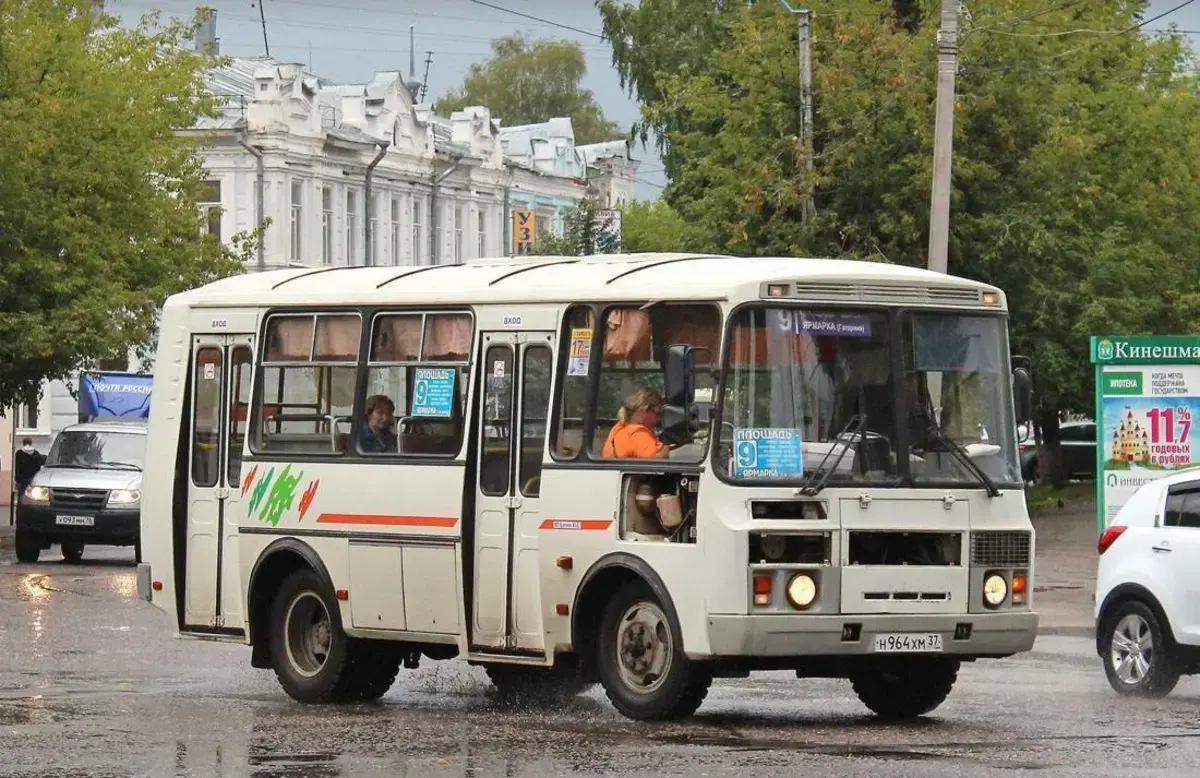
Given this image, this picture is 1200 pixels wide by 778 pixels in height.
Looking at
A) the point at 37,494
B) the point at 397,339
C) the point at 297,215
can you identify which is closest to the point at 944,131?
the point at 37,494

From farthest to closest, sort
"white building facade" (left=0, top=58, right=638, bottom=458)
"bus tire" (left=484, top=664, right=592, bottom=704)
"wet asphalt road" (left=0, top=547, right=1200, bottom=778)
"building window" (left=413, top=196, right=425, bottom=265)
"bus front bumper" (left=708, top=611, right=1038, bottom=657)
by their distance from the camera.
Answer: "building window" (left=413, top=196, right=425, bottom=265), "white building facade" (left=0, top=58, right=638, bottom=458), "bus tire" (left=484, top=664, right=592, bottom=704), "bus front bumper" (left=708, top=611, right=1038, bottom=657), "wet asphalt road" (left=0, top=547, right=1200, bottom=778)

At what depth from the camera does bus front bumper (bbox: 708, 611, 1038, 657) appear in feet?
42.1

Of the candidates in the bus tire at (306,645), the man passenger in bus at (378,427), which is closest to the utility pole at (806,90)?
the bus tire at (306,645)

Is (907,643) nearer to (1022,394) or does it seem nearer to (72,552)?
(1022,394)

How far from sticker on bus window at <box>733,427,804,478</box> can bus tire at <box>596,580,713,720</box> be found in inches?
34.7

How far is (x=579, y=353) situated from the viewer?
13.9 meters

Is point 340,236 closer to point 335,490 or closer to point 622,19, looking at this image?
point 622,19

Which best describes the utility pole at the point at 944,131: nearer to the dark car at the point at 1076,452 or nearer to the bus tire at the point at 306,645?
the bus tire at the point at 306,645

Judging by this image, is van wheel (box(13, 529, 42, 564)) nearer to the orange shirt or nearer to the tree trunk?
the orange shirt

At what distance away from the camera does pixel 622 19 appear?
54906mm

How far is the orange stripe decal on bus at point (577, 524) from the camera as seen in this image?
533 inches

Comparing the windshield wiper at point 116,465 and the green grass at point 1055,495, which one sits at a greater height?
the windshield wiper at point 116,465

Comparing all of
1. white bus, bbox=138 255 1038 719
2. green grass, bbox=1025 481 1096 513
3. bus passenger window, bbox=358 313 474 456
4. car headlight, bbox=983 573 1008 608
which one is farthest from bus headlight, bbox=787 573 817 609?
green grass, bbox=1025 481 1096 513

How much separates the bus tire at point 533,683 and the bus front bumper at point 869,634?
3066 millimetres
